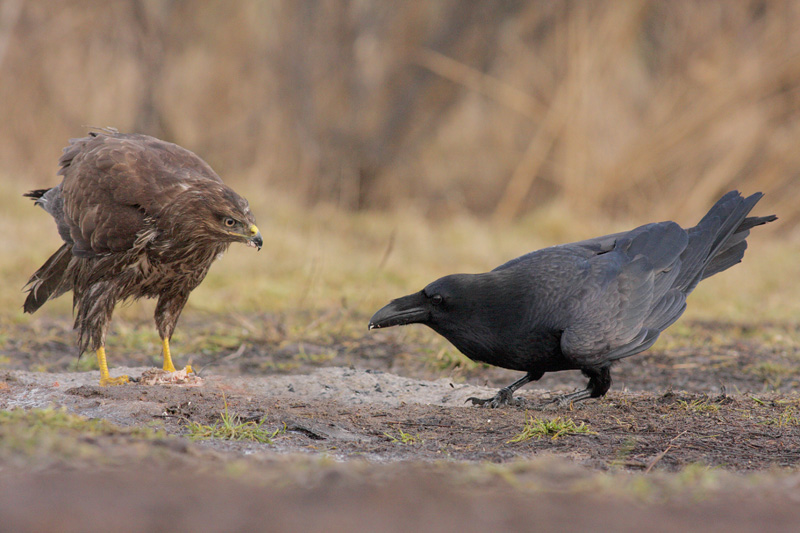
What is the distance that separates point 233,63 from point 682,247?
10.8 meters

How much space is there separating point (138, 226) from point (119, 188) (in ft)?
0.84

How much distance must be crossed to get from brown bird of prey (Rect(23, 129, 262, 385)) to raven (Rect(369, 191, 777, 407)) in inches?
42.0

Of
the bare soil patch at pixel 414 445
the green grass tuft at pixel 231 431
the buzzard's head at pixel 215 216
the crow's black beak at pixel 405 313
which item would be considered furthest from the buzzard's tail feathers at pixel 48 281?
the crow's black beak at pixel 405 313

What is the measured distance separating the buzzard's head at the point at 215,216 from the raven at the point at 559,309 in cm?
90

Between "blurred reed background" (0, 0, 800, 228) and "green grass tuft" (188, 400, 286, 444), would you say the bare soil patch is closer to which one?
"green grass tuft" (188, 400, 286, 444)

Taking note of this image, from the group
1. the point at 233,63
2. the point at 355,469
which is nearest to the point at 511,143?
the point at 233,63

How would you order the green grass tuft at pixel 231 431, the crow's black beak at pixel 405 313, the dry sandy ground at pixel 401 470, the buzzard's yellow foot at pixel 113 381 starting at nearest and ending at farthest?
1. the dry sandy ground at pixel 401 470
2. the green grass tuft at pixel 231 431
3. the crow's black beak at pixel 405 313
4. the buzzard's yellow foot at pixel 113 381

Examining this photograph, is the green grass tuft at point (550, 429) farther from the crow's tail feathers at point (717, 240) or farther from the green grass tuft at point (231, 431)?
the crow's tail feathers at point (717, 240)

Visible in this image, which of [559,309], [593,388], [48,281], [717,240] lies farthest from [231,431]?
[717,240]

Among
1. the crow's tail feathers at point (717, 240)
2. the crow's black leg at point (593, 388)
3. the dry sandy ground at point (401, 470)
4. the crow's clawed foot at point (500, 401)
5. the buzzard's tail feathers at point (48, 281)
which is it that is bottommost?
the dry sandy ground at point (401, 470)

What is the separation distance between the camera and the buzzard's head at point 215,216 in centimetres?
431

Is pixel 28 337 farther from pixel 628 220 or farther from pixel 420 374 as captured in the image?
pixel 628 220

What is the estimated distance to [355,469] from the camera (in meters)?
2.47

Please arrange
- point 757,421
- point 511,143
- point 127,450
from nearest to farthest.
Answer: point 127,450 → point 757,421 → point 511,143
